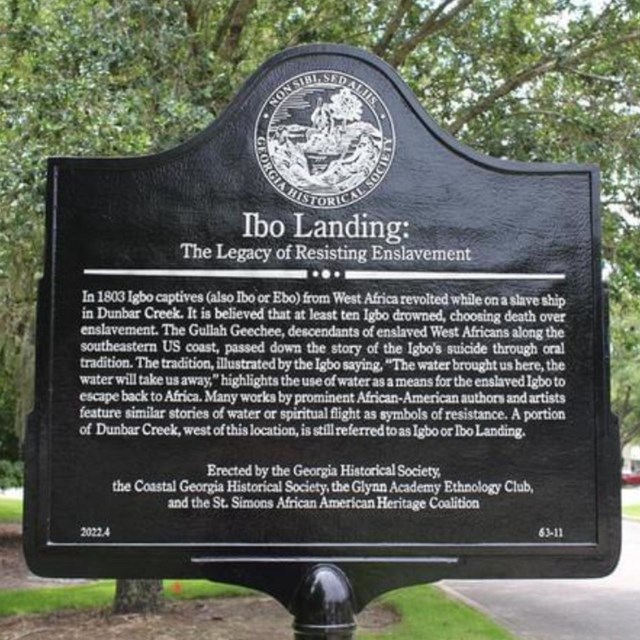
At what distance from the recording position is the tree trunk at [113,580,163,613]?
427 inches

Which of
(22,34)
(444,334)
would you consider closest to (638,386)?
(22,34)

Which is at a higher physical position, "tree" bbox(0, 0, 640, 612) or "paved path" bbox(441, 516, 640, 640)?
"tree" bbox(0, 0, 640, 612)

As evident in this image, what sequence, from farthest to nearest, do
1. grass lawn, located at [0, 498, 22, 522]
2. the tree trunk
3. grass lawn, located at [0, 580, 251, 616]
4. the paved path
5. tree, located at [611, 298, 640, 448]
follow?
1. grass lawn, located at [0, 498, 22, 522]
2. grass lawn, located at [0, 580, 251, 616]
3. tree, located at [611, 298, 640, 448]
4. the paved path
5. the tree trunk

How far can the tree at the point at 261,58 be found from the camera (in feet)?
24.8

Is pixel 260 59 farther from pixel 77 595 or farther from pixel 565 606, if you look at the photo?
pixel 565 606

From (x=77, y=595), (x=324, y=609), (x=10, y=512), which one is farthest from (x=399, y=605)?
(x=10, y=512)

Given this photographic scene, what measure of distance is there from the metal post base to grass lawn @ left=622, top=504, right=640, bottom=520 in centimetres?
2782

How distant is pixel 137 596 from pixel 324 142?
8.33 metres

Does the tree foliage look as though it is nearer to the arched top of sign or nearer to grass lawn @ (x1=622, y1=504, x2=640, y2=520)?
the arched top of sign

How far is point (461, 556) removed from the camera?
149 inches

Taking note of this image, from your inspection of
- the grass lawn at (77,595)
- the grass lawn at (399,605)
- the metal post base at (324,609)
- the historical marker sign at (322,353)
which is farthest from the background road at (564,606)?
the metal post base at (324,609)

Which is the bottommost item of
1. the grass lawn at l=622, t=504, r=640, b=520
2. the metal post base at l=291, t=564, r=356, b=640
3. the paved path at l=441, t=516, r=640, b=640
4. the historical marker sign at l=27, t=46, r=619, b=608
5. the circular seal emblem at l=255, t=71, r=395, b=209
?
the grass lawn at l=622, t=504, r=640, b=520

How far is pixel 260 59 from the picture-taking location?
11.3m

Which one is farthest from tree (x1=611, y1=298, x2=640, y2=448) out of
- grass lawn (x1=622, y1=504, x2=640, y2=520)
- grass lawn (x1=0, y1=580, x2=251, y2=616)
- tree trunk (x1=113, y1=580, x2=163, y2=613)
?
grass lawn (x1=0, y1=580, x2=251, y2=616)
